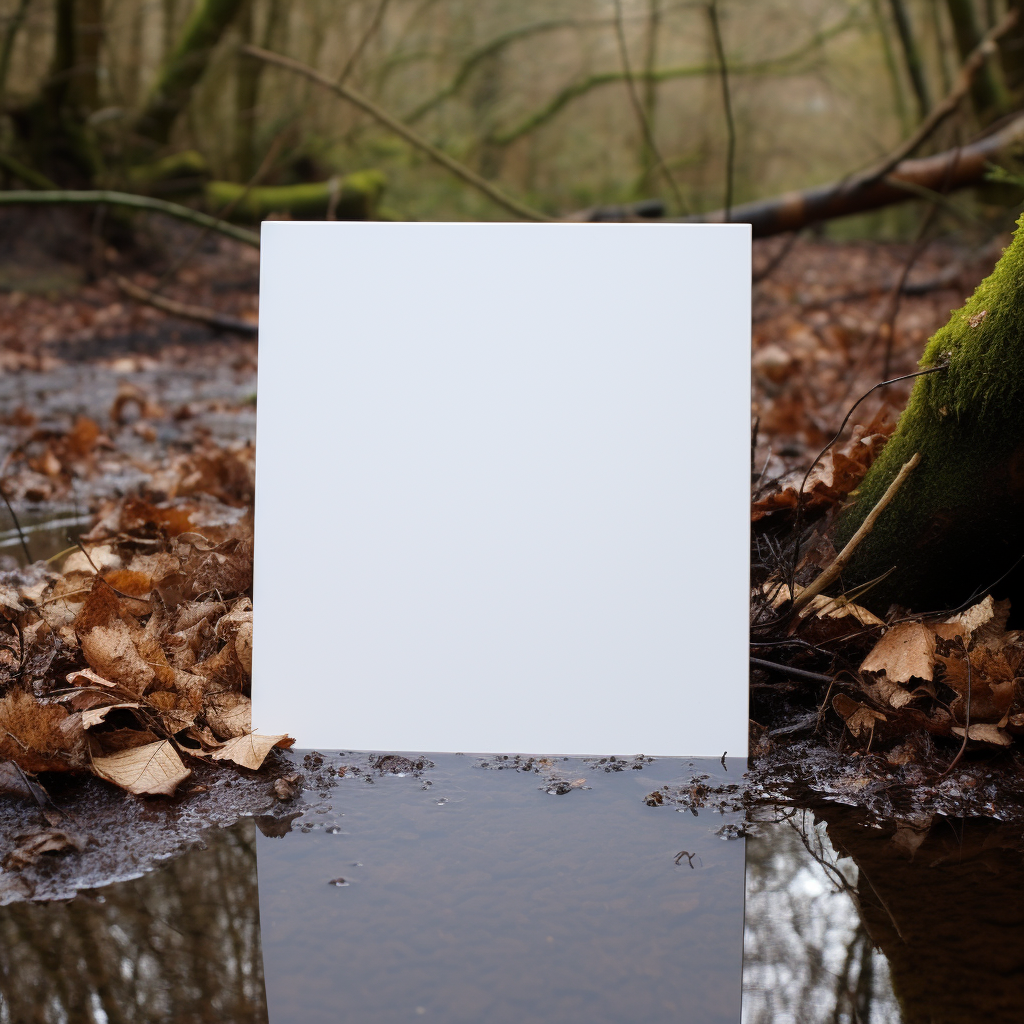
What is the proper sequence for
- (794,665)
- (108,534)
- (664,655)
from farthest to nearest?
(108,534) < (794,665) < (664,655)

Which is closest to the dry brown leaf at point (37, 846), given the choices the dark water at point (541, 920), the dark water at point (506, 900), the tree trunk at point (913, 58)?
the dark water at point (541, 920)

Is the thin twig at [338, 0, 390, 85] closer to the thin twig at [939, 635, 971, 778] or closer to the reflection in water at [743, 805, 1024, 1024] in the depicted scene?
the thin twig at [939, 635, 971, 778]

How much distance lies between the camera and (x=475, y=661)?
1702 mm

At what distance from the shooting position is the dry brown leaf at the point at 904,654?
64.1 inches

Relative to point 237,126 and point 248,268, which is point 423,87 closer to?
point 237,126

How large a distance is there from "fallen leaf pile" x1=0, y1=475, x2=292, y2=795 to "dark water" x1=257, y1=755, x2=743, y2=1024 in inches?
11.3

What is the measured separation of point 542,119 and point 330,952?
1212 centimetres

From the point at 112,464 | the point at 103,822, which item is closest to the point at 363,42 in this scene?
the point at 112,464

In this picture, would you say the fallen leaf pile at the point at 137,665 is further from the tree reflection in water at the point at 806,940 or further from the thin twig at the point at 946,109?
the thin twig at the point at 946,109

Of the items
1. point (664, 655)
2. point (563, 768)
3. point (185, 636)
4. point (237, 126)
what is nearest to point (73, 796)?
point (185, 636)

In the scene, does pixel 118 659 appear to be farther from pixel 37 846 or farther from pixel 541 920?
pixel 541 920

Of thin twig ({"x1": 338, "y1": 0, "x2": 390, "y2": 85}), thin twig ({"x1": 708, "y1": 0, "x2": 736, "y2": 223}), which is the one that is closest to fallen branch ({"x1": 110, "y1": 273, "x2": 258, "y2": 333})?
thin twig ({"x1": 338, "y1": 0, "x2": 390, "y2": 85})

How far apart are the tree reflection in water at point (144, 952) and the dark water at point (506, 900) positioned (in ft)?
0.12

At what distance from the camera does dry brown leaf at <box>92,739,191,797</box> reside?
Answer: 5.04ft
